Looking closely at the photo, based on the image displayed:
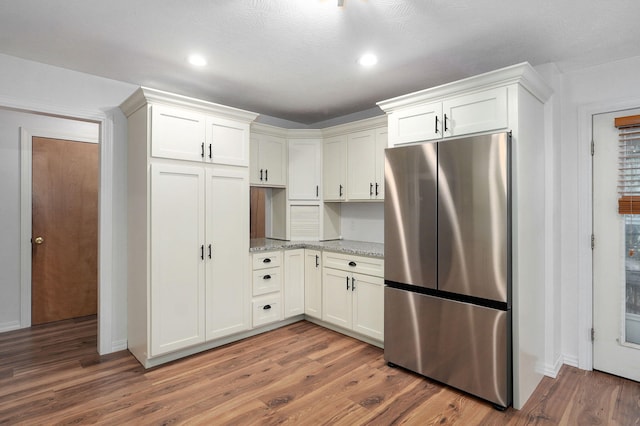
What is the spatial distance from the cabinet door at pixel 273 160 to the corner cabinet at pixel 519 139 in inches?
66.0

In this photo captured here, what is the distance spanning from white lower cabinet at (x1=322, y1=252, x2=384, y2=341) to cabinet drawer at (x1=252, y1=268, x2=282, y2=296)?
48 cm

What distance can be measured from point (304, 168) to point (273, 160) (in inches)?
14.9

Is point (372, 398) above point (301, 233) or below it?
below

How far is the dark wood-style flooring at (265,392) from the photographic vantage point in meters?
2.17

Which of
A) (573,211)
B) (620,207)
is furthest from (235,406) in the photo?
(620,207)

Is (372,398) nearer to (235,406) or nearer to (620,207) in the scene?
(235,406)

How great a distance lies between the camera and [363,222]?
163 inches

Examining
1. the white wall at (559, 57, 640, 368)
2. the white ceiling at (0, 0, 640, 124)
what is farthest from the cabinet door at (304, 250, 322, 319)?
the white wall at (559, 57, 640, 368)

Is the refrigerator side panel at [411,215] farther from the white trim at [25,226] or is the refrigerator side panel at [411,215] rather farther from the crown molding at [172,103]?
the white trim at [25,226]

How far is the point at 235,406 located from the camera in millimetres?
2303

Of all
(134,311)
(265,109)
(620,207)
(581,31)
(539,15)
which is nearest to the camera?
(539,15)

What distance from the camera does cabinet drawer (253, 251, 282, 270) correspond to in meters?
3.50

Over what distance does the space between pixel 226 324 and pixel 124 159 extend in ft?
5.76

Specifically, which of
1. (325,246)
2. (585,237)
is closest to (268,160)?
(325,246)
